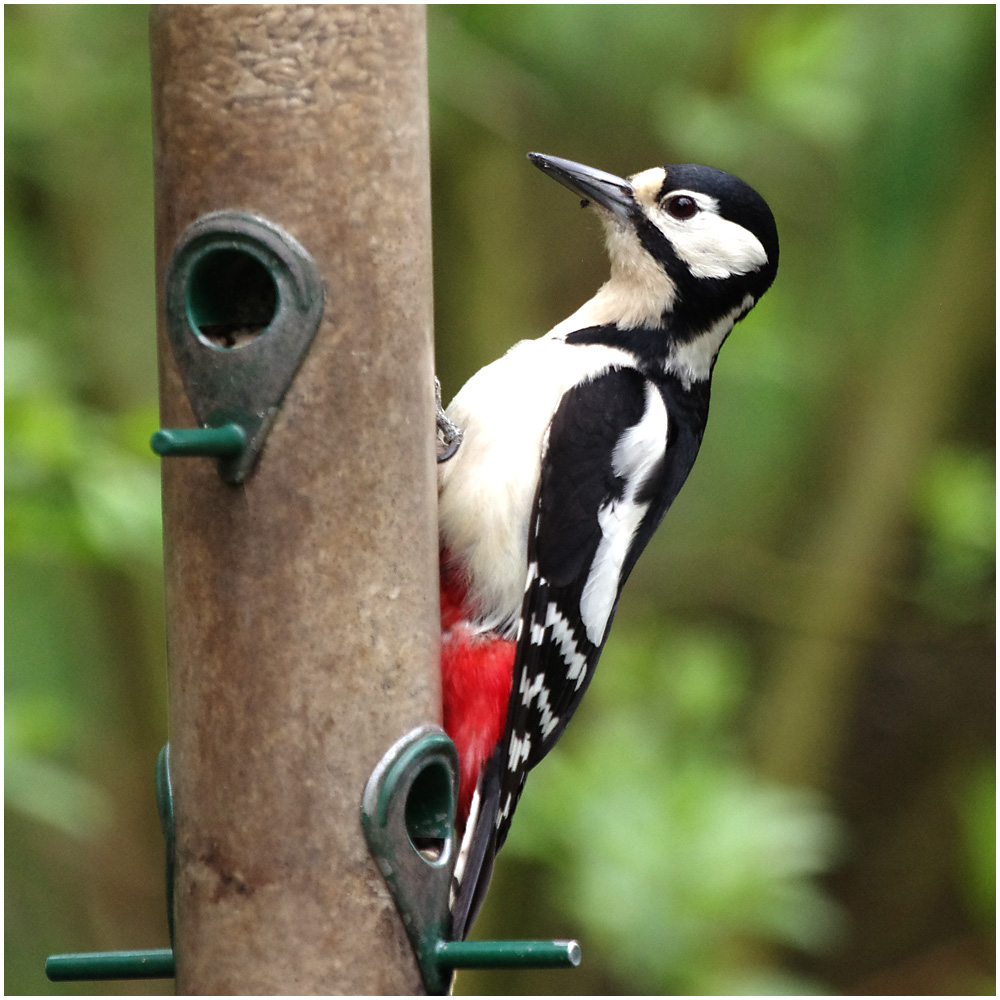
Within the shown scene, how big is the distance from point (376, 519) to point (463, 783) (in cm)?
70

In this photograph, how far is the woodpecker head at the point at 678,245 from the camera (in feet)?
11.6

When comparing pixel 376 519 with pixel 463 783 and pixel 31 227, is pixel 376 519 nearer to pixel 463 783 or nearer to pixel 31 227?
pixel 463 783

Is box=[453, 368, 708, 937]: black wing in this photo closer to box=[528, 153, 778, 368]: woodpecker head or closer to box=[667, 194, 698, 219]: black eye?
box=[528, 153, 778, 368]: woodpecker head

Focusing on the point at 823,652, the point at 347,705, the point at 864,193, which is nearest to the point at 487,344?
the point at 864,193

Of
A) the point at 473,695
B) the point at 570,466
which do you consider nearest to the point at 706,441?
the point at 570,466

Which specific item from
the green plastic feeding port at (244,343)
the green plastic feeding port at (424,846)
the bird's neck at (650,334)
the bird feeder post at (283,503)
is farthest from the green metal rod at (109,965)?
the bird's neck at (650,334)

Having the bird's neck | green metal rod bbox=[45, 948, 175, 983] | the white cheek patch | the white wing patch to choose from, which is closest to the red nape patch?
the white wing patch

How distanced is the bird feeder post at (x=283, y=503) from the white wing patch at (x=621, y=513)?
70 cm

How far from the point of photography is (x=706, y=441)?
670cm

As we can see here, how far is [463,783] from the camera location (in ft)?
10.0

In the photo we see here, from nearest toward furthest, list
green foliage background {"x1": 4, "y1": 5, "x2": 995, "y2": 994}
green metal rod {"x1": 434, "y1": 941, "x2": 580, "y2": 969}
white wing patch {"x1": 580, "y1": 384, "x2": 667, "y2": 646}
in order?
1. green metal rod {"x1": 434, "y1": 941, "x2": 580, "y2": 969}
2. white wing patch {"x1": 580, "y1": 384, "x2": 667, "y2": 646}
3. green foliage background {"x1": 4, "y1": 5, "x2": 995, "y2": 994}

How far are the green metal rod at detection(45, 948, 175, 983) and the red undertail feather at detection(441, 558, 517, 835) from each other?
652 mm

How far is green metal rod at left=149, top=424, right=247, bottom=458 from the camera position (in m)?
2.22

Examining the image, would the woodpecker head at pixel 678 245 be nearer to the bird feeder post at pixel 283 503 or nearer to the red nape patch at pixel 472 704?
the red nape patch at pixel 472 704
